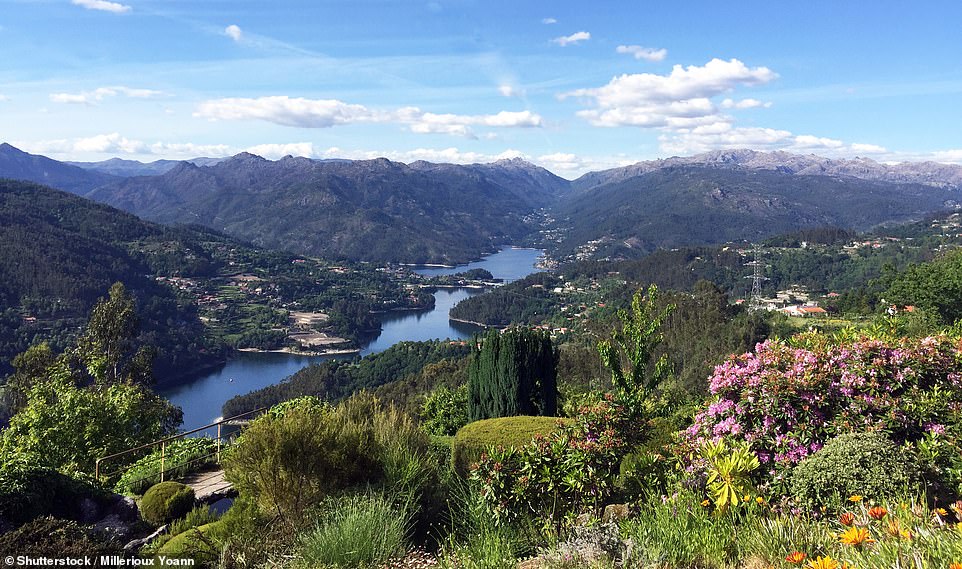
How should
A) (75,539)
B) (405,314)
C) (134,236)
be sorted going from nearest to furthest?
(75,539), (405,314), (134,236)

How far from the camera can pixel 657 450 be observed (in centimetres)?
539

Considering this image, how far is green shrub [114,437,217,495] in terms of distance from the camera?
26.3ft

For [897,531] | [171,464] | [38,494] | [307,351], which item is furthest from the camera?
[307,351]

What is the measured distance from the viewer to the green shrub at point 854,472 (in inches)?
147

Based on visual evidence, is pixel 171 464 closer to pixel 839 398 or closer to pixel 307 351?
pixel 839 398

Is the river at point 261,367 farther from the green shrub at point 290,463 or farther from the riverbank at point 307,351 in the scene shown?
the green shrub at point 290,463

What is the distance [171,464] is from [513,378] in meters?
6.45

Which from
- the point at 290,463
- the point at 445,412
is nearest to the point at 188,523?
the point at 290,463

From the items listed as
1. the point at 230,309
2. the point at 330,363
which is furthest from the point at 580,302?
the point at 230,309

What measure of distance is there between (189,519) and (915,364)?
671 cm

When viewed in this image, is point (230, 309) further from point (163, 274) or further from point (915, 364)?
point (915, 364)

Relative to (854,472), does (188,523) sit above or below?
below

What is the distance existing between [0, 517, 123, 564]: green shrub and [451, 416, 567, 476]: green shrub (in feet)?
11.5

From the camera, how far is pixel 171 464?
29.4 feet
